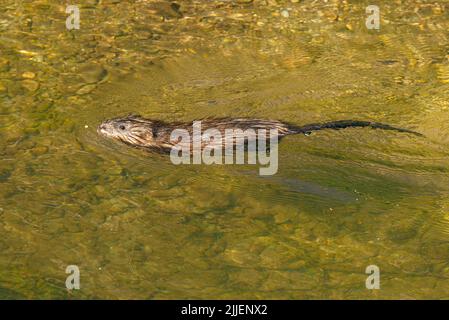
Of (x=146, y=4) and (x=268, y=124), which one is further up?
(x=146, y=4)

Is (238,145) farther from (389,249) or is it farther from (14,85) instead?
(14,85)

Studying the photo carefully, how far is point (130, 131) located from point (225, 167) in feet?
3.76

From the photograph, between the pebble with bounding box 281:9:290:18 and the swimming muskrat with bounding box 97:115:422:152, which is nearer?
the swimming muskrat with bounding box 97:115:422:152

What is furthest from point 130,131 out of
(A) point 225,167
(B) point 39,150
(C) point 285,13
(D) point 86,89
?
(C) point 285,13

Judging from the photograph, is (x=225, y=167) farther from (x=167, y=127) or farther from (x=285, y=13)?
(x=285, y=13)

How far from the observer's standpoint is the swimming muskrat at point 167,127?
Result: 23.2ft

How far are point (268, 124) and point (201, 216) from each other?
63.5 inches

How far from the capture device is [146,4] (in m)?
9.52

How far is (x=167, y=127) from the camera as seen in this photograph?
7.22 meters

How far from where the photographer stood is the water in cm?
535

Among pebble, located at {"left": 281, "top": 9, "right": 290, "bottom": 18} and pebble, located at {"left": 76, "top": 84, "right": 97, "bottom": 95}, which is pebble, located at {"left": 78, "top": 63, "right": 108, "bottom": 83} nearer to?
pebble, located at {"left": 76, "top": 84, "right": 97, "bottom": 95}

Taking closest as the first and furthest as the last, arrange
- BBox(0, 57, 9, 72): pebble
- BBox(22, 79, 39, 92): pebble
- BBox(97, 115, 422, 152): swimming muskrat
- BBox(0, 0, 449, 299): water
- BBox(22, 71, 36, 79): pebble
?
BBox(0, 0, 449, 299): water
BBox(97, 115, 422, 152): swimming muskrat
BBox(22, 79, 39, 92): pebble
BBox(22, 71, 36, 79): pebble
BBox(0, 57, 9, 72): pebble

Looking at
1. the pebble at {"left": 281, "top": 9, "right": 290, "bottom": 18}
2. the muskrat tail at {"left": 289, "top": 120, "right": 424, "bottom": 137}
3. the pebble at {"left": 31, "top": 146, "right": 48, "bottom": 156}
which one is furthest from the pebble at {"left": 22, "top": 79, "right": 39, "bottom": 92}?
the pebble at {"left": 281, "top": 9, "right": 290, "bottom": 18}
